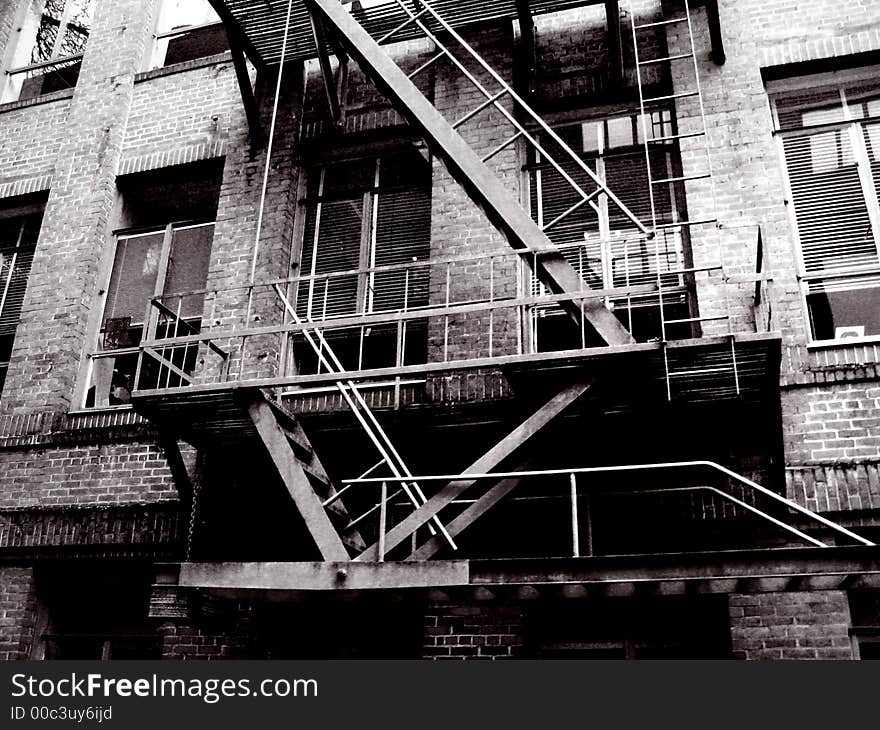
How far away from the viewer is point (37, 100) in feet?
35.6

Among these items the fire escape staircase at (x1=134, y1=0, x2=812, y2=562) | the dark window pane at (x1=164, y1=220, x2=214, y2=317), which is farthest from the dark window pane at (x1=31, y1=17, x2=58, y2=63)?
the fire escape staircase at (x1=134, y1=0, x2=812, y2=562)

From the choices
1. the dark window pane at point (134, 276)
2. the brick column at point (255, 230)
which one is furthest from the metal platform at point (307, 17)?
the dark window pane at point (134, 276)

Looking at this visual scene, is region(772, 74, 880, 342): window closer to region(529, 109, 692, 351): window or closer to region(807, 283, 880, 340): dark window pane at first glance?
region(807, 283, 880, 340): dark window pane

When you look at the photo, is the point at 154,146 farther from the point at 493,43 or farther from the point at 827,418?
the point at 827,418

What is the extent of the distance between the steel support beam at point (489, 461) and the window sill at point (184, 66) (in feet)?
20.4

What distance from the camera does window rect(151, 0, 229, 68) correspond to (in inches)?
428

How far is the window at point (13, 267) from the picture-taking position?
32.0 feet

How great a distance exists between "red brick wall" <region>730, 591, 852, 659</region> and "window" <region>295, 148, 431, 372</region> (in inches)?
137

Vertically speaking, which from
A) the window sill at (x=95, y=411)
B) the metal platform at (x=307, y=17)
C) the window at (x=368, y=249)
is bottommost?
the window sill at (x=95, y=411)

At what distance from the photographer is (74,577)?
27.3 feet

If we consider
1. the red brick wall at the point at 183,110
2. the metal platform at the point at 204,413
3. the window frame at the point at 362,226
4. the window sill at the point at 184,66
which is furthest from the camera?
the window sill at the point at 184,66

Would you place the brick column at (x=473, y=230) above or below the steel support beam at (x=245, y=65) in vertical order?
below

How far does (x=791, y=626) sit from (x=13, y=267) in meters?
8.88

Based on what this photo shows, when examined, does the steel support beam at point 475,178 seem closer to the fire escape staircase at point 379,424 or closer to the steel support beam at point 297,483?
the fire escape staircase at point 379,424
